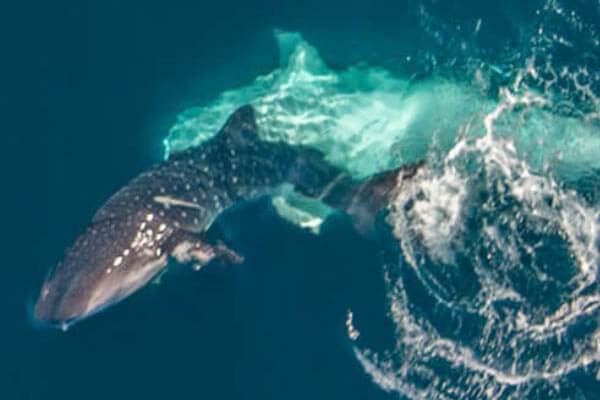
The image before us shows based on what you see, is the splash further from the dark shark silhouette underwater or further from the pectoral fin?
the pectoral fin

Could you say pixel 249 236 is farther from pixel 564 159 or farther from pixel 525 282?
pixel 564 159

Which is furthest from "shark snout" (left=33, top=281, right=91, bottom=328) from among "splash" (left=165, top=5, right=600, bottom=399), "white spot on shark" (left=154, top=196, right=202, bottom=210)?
"splash" (left=165, top=5, right=600, bottom=399)

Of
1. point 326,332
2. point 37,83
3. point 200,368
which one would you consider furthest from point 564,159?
point 37,83

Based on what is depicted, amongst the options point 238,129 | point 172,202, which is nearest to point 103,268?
point 172,202

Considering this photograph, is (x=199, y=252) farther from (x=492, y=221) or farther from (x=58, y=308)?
(x=492, y=221)

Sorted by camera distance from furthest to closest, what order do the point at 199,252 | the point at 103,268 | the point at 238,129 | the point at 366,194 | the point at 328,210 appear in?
the point at 238,129
the point at 328,210
the point at 366,194
the point at 199,252
the point at 103,268

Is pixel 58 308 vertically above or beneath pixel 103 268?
beneath
